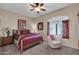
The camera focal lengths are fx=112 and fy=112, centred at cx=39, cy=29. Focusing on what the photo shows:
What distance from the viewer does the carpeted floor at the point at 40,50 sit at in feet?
7.21

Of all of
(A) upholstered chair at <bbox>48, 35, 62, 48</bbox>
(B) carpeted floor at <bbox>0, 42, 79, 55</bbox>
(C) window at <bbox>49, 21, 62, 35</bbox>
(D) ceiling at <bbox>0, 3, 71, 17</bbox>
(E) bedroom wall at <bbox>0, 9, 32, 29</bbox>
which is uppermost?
(D) ceiling at <bbox>0, 3, 71, 17</bbox>

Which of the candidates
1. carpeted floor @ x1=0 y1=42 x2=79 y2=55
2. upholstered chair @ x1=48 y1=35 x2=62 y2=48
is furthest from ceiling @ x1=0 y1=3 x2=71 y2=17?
carpeted floor @ x1=0 y1=42 x2=79 y2=55

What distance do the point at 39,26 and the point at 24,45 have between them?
501 millimetres

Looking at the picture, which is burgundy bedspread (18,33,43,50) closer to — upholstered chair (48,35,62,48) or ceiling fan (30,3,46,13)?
upholstered chair (48,35,62,48)

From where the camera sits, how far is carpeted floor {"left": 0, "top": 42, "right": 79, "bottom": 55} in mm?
2197

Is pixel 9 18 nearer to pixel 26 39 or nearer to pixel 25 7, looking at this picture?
pixel 25 7

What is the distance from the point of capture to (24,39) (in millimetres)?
2176

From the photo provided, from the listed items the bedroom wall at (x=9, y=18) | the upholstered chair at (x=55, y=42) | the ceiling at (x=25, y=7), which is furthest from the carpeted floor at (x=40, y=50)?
the ceiling at (x=25, y=7)

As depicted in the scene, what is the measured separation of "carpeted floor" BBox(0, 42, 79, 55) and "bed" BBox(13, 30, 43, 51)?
3.3 inches

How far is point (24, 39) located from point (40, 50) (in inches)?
15.4

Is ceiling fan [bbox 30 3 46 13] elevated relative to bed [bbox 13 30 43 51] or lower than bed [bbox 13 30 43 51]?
elevated

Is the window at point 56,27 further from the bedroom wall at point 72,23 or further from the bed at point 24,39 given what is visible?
the bed at point 24,39

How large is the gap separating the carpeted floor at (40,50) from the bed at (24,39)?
0.27 feet
